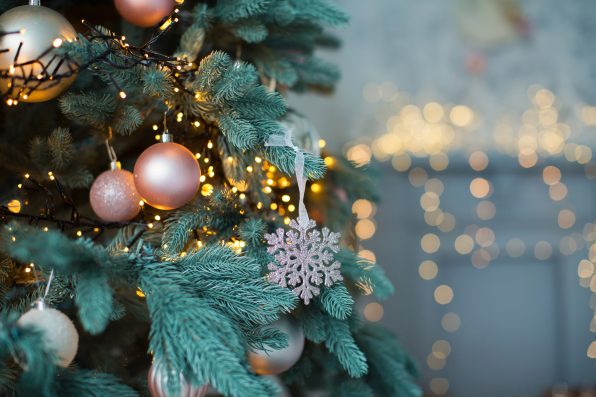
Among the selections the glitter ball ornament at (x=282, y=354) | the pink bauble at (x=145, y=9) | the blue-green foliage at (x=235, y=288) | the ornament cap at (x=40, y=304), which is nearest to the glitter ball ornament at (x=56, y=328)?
the ornament cap at (x=40, y=304)

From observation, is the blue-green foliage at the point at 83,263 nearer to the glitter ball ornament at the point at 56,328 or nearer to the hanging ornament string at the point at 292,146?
the glitter ball ornament at the point at 56,328

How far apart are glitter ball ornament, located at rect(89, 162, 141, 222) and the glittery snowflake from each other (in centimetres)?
17

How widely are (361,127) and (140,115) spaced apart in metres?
1.38

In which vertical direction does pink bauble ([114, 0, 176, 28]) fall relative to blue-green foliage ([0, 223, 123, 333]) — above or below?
above

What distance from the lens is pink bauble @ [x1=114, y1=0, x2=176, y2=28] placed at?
25.0 inches

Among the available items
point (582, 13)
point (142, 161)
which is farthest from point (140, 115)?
point (582, 13)

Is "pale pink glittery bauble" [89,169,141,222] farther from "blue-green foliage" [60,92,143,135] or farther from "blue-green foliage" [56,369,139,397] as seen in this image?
"blue-green foliage" [56,369,139,397]

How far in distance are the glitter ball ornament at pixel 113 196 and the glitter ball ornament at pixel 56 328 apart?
0.15 metres

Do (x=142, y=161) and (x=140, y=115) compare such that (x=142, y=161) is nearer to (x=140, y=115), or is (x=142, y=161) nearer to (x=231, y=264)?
(x=140, y=115)

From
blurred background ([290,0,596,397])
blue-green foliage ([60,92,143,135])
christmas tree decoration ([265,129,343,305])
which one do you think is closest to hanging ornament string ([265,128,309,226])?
christmas tree decoration ([265,129,343,305])

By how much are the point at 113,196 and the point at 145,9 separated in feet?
0.72

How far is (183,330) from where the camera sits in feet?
1.43

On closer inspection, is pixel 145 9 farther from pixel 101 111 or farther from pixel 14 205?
pixel 14 205

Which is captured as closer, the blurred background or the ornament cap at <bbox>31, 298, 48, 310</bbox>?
the ornament cap at <bbox>31, 298, 48, 310</bbox>
